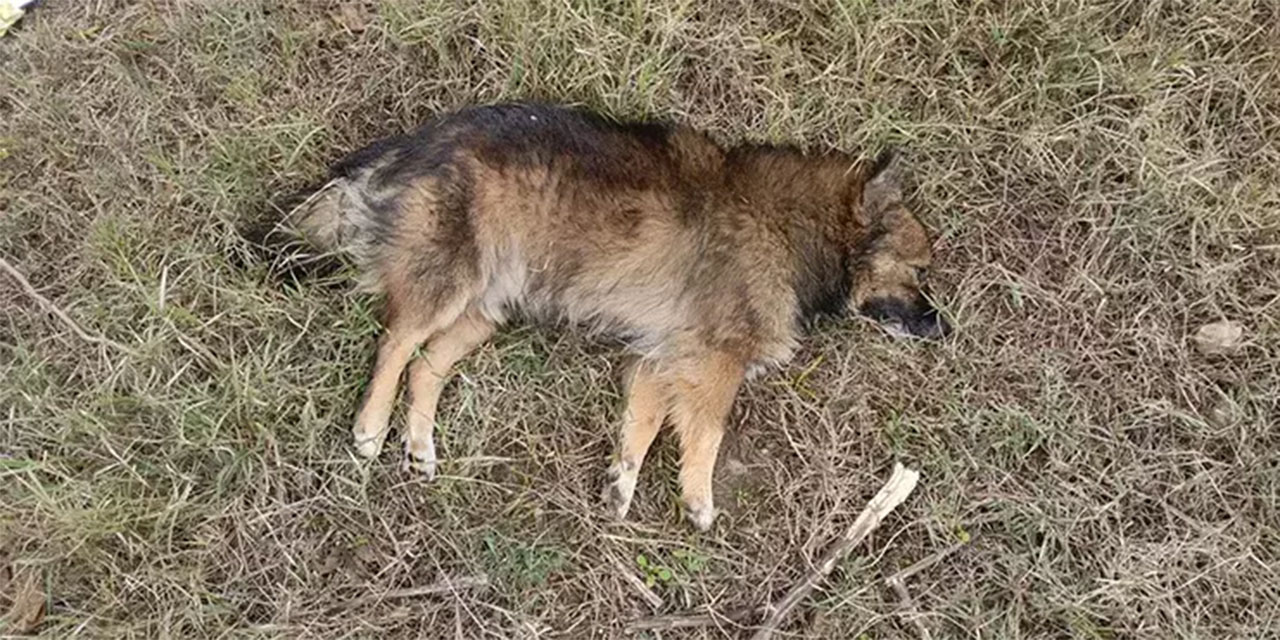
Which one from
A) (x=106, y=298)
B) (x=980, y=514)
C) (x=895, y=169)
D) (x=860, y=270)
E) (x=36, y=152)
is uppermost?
(x=36, y=152)

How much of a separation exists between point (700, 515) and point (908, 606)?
77cm

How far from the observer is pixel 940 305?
3.73 metres

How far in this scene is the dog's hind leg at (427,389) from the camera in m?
3.53

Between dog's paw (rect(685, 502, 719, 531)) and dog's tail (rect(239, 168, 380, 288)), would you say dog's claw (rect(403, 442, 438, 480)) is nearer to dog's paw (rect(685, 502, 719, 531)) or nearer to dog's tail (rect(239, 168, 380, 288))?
dog's tail (rect(239, 168, 380, 288))

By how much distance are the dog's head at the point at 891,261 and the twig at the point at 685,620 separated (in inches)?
45.2

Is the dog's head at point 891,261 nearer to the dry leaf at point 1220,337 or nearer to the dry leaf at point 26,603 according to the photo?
the dry leaf at point 1220,337

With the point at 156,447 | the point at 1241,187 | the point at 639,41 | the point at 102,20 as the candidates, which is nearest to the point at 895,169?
the point at 639,41

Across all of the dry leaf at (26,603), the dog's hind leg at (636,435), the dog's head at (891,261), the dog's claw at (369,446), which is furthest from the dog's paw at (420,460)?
the dog's head at (891,261)

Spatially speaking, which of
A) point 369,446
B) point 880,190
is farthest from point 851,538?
point 369,446

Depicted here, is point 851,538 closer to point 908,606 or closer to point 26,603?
point 908,606

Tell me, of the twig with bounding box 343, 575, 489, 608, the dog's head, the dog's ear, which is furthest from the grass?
the dog's ear

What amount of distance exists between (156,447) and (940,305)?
2831mm

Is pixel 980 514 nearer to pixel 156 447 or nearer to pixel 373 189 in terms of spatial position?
pixel 373 189

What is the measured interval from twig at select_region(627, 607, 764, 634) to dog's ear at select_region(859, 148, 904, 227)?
1.45 metres
